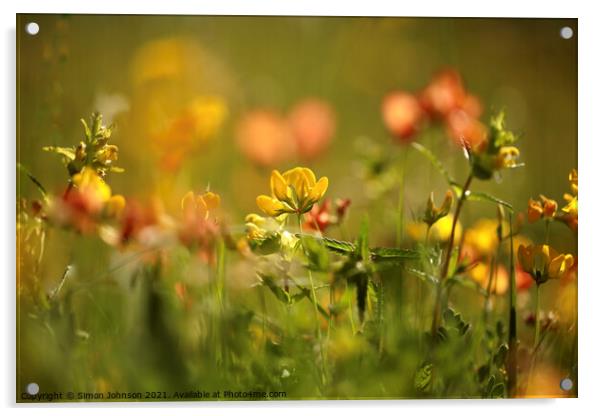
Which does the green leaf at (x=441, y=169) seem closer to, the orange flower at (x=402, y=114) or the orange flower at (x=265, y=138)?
the orange flower at (x=402, y=114)

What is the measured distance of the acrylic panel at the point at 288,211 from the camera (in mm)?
1462

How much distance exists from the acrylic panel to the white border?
22 mm

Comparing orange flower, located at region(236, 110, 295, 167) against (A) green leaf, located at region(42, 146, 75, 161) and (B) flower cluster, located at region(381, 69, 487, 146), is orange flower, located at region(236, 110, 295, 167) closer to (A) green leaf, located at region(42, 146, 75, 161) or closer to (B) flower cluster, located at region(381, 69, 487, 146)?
(B) flower cluster, located at region(381, 69, 487, 146)

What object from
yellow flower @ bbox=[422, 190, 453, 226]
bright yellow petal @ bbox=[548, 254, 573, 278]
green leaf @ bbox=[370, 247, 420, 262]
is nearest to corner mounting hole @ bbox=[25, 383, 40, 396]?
green leaf @ bbox=[370, 247, 420, 262]

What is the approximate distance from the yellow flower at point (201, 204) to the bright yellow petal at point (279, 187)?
0.34 ft

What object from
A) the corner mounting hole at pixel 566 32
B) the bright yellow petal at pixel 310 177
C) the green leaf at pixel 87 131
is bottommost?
the bright yellow petal at pixel 310 177

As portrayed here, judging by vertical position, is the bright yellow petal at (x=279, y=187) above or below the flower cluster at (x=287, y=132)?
below

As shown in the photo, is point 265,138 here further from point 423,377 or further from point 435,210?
point 423,377

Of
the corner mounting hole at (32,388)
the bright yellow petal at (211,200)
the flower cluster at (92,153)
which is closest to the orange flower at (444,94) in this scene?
the bright yellow petal at (211,200)

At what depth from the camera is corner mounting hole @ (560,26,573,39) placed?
5.02 feet
